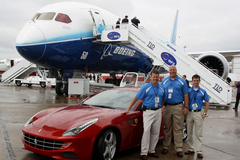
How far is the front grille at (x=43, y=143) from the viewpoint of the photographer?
3.39m

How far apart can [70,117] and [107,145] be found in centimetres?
82

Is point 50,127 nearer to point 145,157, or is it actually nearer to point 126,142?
point 126,142

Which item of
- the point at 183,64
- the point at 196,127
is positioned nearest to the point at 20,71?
the point at 183,64

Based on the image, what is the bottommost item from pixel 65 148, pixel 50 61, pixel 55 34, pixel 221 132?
pixel 221 132

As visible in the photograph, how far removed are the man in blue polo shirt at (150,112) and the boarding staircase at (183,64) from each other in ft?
24.6

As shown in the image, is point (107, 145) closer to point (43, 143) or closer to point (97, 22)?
point (43, 143)

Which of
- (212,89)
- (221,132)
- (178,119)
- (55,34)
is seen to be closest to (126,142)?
(178,119)

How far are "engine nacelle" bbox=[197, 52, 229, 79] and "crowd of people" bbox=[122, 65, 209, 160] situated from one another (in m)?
11.9

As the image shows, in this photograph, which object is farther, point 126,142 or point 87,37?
point 87,37

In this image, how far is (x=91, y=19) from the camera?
11.7 meters

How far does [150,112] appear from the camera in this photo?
4.13 meters

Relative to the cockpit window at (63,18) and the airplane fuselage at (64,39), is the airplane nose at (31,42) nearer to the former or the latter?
the airplane fuselage at (64,39)

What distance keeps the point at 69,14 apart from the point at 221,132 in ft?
28.1

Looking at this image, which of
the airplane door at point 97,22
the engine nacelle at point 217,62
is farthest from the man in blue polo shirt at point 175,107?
the engine nacelle at point 217,62
